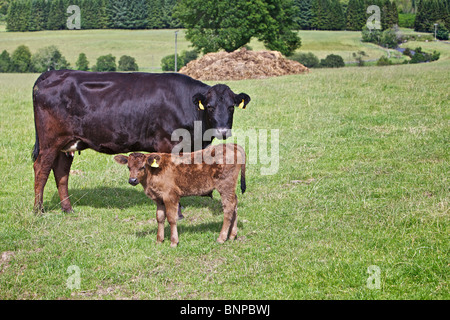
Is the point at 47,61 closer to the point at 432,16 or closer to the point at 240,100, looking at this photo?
the point at 240,100

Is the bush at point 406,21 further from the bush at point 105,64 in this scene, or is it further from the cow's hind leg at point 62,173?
the cow's hind leg at point 62,173

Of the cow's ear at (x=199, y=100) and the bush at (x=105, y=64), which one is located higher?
the cow's ear at (x=199, y=100)

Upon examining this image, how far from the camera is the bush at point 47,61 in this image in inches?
3066

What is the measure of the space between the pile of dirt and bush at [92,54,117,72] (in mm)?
39822

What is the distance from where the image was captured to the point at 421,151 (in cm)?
1138

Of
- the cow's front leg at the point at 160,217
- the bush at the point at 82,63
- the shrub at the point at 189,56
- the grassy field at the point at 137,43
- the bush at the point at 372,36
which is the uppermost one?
the bush at the point at 372,36

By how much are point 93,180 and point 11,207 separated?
2.09m

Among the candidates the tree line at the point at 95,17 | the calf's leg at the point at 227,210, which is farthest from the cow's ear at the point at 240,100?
the tree line at the point at 95,17

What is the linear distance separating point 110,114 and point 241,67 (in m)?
26.9

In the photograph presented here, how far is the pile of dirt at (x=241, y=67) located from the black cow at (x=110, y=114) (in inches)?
989

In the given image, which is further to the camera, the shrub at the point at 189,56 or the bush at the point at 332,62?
the shrub at the point at 189,56

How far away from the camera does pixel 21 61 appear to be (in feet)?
262

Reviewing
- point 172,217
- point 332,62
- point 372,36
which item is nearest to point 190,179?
point 172,217
